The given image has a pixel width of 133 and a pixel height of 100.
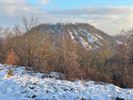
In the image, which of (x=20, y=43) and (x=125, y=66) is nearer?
(x=125, y=66)

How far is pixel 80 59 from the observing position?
211 ft

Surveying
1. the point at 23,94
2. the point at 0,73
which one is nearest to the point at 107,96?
the point at 23,94

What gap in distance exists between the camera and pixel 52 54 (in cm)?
6438

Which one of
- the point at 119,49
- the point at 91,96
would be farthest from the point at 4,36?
the point at 91,96

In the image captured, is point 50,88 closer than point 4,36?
Yes

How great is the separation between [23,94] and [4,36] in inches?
2328

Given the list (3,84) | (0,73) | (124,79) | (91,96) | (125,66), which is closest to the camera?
(91,96)

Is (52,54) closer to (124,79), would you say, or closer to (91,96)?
(124,79)

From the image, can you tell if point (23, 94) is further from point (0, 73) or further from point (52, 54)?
point (52, 54)

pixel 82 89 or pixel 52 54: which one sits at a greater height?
pixel 82 89

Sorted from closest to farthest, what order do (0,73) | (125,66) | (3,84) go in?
(3,84)
(0,73)
(125,66)

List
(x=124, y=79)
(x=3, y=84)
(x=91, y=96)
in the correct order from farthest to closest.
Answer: (x=124, y=79) < (x=3, y=84) < (x=91, y=96)

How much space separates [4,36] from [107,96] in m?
60.2

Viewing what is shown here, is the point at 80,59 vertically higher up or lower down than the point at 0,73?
lower down
